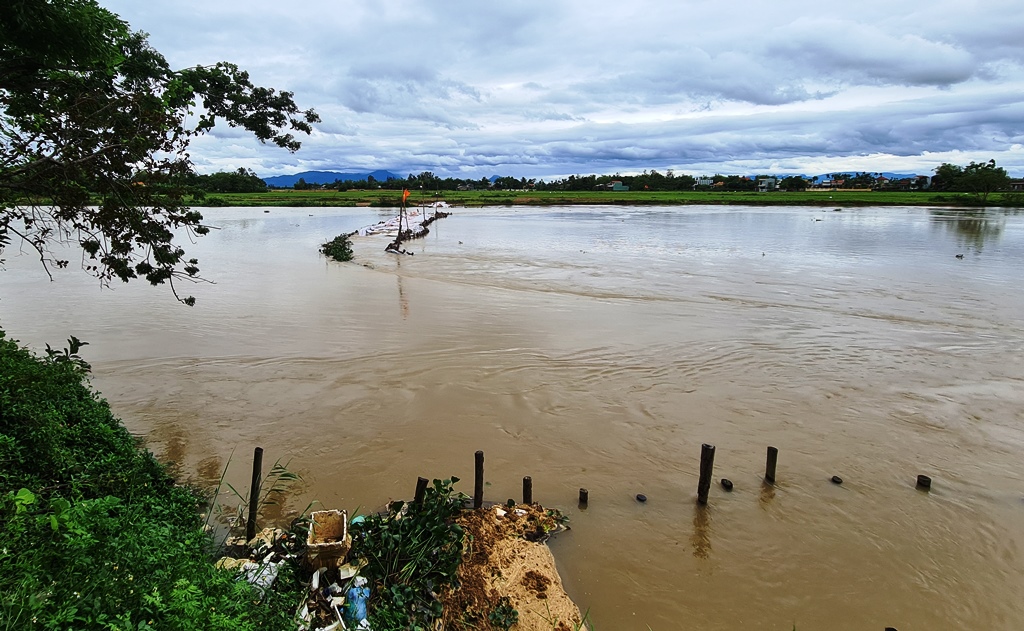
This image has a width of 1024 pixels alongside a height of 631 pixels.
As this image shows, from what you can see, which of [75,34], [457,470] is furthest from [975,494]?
[75,34]

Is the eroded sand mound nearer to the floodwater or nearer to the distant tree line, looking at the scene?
the floodwater

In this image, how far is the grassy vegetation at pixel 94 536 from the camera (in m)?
3.27

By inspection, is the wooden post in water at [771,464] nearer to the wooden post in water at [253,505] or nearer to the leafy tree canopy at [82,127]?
the wooden post in water at [253,505]

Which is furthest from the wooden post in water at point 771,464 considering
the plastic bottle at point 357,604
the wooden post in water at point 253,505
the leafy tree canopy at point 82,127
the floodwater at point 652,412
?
the leafy tree canopy at point 82,127

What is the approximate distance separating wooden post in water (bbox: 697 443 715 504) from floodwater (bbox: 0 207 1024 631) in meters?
0.20

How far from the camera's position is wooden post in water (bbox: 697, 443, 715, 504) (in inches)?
277

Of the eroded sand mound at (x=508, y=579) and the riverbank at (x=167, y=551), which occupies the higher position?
the riverbank at (x=167, y=551)

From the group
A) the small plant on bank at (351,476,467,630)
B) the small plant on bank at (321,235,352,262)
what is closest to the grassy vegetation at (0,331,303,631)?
the small plant on bank at (351,476,467,630)

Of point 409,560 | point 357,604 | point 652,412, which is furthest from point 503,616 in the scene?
point 652,412

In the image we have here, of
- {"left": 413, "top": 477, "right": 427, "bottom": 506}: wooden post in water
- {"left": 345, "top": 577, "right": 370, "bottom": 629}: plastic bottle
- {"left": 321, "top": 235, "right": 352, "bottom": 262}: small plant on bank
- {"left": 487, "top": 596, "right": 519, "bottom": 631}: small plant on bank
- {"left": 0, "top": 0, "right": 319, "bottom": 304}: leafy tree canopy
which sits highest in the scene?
{"left": 0, "top": 0, "right": 319, "bottom": 304}: leafy tree canopy

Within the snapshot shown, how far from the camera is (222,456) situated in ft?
27.4

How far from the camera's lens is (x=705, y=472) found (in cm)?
720

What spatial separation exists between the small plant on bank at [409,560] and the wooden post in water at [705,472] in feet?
10.4

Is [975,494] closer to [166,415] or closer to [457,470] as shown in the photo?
[457,470]
